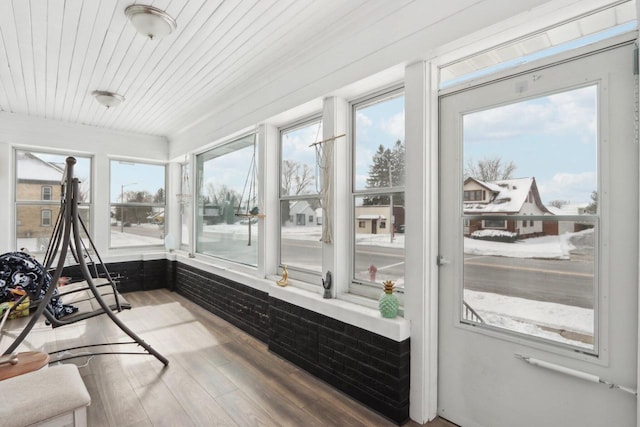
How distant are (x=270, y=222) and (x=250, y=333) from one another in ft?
4.05

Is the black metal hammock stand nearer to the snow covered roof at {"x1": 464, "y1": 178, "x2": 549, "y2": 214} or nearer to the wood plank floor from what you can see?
the wood plank floor

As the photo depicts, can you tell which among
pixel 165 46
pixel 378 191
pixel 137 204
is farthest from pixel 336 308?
pixel 137 204

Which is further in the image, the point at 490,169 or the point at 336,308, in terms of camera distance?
the point at 336,308

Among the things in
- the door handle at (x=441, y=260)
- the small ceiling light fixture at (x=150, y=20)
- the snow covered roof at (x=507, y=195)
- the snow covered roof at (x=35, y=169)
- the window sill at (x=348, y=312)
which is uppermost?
the small ceiling light fixture at (x=150, y=20)

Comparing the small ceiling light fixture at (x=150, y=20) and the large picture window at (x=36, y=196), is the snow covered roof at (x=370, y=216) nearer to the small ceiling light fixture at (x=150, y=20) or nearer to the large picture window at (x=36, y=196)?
the small ceiling light fixture at (x=150, y=20)

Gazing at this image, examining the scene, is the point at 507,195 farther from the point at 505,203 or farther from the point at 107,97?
the point at 107,97

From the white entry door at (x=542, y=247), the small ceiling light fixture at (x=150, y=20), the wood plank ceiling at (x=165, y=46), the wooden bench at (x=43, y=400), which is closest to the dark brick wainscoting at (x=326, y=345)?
the white entry door at (x=542, y=247)

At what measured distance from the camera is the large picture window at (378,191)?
241 centimetres

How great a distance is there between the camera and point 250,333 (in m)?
3.57

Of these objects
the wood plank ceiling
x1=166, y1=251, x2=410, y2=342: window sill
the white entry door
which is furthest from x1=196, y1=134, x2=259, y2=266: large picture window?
the white entry door

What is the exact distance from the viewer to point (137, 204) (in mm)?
5887

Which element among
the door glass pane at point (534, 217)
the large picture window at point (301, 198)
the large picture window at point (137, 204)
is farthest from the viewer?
the large picture window at point (137, 204)

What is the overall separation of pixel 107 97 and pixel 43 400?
3462mm

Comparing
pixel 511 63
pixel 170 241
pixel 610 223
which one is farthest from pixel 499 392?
pixel 170 241
